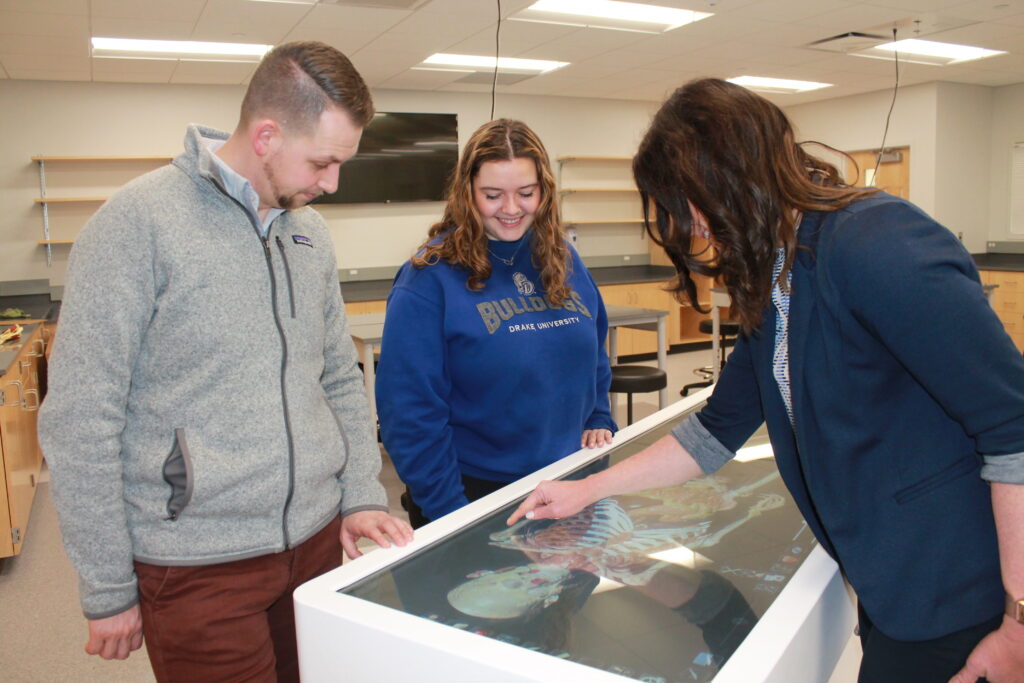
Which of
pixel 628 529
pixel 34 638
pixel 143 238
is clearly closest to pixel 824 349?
pixel 628 529

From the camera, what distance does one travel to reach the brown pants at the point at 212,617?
1.19 meters

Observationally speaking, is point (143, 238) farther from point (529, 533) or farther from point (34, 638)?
point (34, 638)

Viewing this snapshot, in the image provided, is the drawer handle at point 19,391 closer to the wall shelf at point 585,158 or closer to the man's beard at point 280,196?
the man's beard at point 280,196

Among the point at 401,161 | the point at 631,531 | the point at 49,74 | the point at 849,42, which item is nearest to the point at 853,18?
the point at 849,42

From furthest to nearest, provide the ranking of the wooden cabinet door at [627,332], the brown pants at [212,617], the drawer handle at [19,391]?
the wooden cabinet door at [627,332]
the drawer handle at [19,391]
the brown pants at [212,617]

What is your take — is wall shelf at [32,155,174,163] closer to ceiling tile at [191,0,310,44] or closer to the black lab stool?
ceiling tile at [191,0,310,44]

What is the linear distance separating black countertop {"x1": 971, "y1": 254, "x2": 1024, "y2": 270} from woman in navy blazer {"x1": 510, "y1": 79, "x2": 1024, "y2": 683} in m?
7.04

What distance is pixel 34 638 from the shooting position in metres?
2.65

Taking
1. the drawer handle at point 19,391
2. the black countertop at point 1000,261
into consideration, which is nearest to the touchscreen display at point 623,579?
the drawer handle at point 19,391

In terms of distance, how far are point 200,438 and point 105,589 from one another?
0.84 ft

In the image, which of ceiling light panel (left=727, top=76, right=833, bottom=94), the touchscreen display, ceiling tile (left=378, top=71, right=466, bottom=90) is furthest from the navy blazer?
ceiling light panel (left=727, top=76, right=833, bottom=94)

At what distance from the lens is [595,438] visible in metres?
1.72

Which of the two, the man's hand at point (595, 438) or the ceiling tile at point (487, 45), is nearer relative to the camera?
the man's hand at point (595, 438)

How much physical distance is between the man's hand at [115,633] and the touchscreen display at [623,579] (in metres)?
0.39
